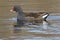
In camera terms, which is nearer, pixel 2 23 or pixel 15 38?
pixel 15 38

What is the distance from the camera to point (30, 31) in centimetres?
663

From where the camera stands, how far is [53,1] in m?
12.5

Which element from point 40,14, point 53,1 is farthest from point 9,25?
point 53,1

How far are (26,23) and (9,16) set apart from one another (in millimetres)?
1237

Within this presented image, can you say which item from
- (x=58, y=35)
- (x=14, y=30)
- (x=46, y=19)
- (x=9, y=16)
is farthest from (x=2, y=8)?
(x=58, y=35)

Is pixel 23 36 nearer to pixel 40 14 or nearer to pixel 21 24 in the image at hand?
pixel 21 24

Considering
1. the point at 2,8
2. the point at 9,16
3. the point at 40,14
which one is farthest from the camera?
the point at 2,8

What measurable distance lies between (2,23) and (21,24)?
1.74 feet

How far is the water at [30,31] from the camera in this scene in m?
6.11

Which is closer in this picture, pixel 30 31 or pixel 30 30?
pixel 30 31

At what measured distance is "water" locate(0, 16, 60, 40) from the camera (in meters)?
6.11

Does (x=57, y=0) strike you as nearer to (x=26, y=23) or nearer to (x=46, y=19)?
(x=46, y=19)

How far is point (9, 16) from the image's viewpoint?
27.6 ft

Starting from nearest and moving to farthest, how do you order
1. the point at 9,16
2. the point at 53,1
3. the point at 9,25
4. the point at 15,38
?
1. the point at 15,38
2. the point at 9,25
3. the point at 9,16
4. the point at 53,1
